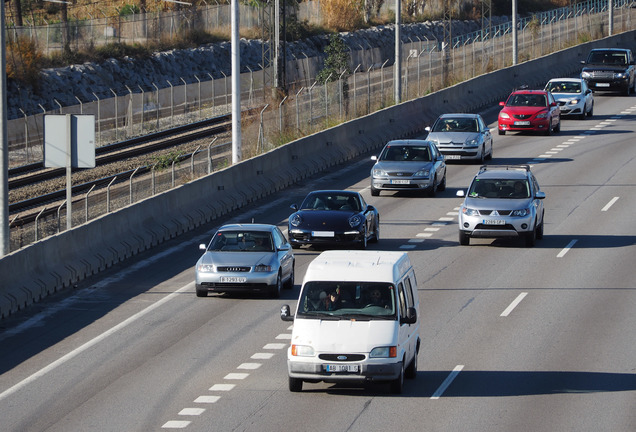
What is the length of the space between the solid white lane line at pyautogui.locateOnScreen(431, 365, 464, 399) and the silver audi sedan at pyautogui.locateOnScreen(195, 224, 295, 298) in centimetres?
597

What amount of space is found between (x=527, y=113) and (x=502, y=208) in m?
19.9

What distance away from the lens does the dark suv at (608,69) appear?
6109 centimetres

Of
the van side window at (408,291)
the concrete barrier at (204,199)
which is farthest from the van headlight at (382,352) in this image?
the concrete barrier at (204,199)

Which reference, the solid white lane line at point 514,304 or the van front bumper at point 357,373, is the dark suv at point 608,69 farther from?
the van front bumper at point 357,373

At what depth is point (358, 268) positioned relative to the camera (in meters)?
17.0

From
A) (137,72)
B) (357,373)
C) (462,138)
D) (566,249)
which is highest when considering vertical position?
(137,72)

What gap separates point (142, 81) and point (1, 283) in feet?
169

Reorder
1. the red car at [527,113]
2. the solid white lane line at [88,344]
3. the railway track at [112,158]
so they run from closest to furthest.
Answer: the solid white lane line at [88,344] < the railway track at [112,158] < the red car at [527,113]

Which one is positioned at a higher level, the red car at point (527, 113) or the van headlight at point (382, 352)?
the red car at point (527, 113)

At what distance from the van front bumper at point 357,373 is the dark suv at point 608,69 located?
47402 millimetres

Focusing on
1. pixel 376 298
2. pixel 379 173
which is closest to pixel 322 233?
pixel 379 173

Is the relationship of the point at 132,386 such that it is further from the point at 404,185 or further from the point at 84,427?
the point at 404,185

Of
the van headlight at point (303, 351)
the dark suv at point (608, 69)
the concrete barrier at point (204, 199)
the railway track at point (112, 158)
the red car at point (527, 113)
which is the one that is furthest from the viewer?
the dark suv at point (608, 69)

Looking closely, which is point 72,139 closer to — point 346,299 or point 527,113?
point 346,299
